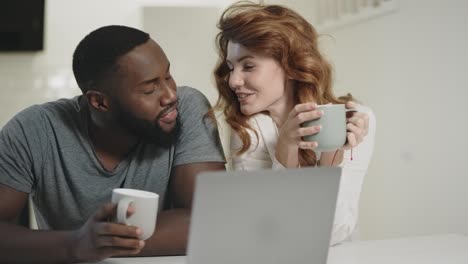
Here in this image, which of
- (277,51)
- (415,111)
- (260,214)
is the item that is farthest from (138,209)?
(415,111)

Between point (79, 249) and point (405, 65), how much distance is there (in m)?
1.61

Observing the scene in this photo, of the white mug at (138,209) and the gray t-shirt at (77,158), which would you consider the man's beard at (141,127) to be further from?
the white mug at (138,209)

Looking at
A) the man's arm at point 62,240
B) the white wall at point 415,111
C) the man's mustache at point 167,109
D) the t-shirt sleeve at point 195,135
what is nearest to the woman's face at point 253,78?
the t-shirt sleeve at point 195,135

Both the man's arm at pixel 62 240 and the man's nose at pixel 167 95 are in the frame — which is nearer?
the man's arm at pixel 62 240

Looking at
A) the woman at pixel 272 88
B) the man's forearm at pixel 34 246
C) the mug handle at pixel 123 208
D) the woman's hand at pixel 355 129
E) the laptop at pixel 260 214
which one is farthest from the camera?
the woman at pixel 272 88

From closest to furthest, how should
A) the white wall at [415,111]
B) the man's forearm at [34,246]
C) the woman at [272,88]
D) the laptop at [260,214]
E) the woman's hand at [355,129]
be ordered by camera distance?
the laptop at [260,214] < the man's forearm at [34,246] < the woman's hand at [355,129] < the woman at [272,88] < the white wall at [415,111]

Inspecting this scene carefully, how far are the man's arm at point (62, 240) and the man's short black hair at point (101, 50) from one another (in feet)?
1.05

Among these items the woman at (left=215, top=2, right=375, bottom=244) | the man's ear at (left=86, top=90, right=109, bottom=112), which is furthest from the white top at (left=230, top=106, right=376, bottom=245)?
the man's ear at (left=86, top=90, right=109, bottom=112)

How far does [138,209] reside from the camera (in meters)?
0.82

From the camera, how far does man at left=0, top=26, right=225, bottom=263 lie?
1176 millimetres

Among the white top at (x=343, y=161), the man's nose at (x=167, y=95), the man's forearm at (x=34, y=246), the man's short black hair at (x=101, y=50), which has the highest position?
the man's short black hair at (x=101, y=50)

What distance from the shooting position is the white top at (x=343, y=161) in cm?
129

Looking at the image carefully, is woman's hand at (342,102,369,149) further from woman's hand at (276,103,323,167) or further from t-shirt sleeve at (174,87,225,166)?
t-shirt sleeve at (174,87,225,166)

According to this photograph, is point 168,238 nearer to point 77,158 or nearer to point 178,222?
point 178,222
